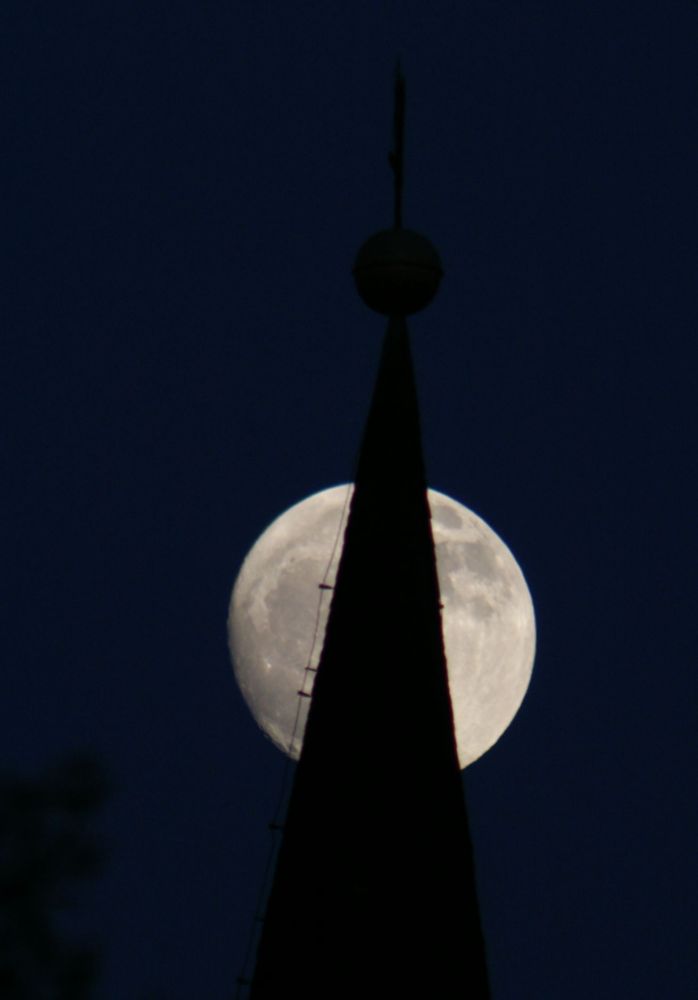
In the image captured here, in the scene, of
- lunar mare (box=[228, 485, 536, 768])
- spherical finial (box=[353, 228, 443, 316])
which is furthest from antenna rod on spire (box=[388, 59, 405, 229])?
lunar mare (box=[228, 485, 536, 768])

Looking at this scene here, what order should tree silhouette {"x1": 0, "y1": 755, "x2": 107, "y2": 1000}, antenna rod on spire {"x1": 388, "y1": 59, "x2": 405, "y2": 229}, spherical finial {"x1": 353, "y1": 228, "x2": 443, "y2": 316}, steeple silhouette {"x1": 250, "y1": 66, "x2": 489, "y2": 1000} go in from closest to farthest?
tree silhouette {"x1": 0, "y1": 755, "x2": 107, "y2": 1000} → steeple silhouette {"x1": 250, "y1": 66, "x2": 489, "y2": 1000} → spherical finial {"x1": 353, "y1": 228, "x2": 443, "y2": 316} → antenna rod on spire {"x1": 388, "y1": 59, "x2": 405, "y2": 229}

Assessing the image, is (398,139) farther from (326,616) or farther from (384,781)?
(384,781)

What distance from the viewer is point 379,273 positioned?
23.4 meters

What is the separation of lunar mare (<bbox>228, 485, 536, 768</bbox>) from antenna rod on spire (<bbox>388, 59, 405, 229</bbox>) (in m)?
2.16

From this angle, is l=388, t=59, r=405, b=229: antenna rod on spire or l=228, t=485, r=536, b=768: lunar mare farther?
l=228, t=485, r=536, b=768: lunar mare

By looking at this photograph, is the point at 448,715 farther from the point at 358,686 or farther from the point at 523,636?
the point at 523,636

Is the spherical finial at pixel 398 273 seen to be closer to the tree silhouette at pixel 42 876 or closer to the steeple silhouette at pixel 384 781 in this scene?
the steeple silhouette at pixel 384 781

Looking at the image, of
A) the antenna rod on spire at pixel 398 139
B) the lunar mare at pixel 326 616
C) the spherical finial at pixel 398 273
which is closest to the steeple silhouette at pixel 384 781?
the spherical finial at pixel 398 273

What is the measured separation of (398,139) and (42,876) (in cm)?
774

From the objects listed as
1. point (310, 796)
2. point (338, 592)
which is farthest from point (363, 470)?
point (310, 796)

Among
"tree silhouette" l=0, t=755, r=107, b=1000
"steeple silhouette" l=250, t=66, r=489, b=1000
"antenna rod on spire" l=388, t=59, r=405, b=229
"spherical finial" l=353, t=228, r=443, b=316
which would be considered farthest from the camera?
"antenna rod on spire" l=388, t=59, r=405, b=229

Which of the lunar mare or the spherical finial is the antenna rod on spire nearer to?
the spherical finial

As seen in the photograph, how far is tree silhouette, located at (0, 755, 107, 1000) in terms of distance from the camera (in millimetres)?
18031

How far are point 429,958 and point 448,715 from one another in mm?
1679
